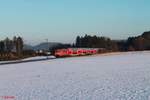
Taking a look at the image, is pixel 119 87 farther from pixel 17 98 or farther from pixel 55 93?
pixel 17 98

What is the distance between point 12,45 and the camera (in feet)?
481

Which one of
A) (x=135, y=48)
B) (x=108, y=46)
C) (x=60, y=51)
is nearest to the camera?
(x=60, y=51)

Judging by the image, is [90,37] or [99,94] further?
[90,37]

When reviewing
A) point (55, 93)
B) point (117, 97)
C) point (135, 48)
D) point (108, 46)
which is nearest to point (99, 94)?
point (117, 97)

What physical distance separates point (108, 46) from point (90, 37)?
1807 centimetres

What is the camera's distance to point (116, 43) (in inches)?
5871

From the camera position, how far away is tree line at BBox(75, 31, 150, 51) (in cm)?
12456

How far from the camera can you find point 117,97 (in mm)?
13602

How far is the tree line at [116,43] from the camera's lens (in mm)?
124562

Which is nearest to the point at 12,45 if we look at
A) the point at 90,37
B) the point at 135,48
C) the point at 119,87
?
the point at 90,37

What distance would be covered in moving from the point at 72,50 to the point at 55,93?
8258cm

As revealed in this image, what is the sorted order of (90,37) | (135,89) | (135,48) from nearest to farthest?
(135,89), (135,48), (90,37)

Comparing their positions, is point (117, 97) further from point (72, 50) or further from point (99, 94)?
point (72, 50)

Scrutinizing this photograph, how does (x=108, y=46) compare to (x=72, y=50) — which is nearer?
(x=72, y=50)
